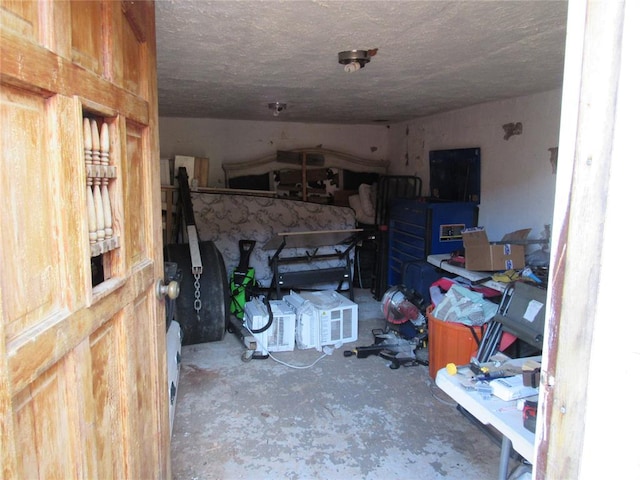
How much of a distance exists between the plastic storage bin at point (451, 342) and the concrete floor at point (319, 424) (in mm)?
262

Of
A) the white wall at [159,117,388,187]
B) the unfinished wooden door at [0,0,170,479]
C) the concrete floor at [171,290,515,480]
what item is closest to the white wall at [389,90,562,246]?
the white wall at [159,117,388,187]

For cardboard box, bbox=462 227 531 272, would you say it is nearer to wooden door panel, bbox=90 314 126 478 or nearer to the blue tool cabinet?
the blue tool cabinet

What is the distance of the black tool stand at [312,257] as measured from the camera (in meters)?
4.47

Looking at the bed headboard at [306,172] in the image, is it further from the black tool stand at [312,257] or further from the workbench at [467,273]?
the workbench at [467,273]

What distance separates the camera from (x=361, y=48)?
2221 millimetres

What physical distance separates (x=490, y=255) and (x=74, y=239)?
290cm

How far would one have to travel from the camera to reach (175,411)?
2805 mm

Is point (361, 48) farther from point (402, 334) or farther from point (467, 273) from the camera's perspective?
point (402, 334)

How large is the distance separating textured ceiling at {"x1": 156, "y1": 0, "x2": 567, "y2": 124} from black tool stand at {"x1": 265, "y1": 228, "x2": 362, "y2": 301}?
1533 mm

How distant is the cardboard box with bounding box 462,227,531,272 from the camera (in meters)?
3.21

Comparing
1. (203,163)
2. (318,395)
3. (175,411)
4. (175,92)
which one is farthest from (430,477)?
(203,163)

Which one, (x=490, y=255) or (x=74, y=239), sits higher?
(x=74, y=239)

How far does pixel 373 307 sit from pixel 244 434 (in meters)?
2.57

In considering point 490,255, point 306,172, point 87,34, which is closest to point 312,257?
point 306,172
